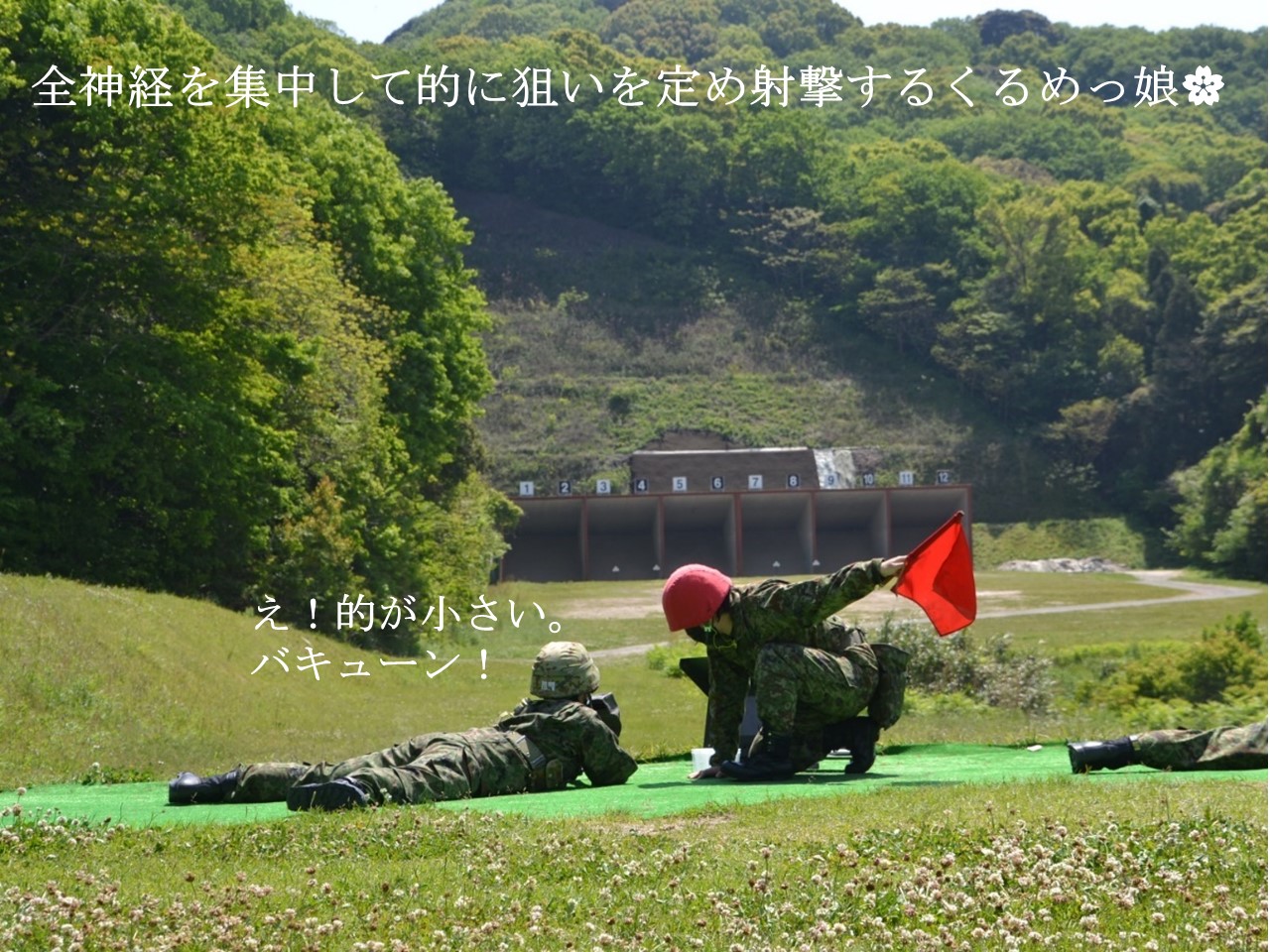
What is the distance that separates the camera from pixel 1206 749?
36.4 ft

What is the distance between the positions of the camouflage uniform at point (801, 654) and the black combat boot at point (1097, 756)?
4.30ft

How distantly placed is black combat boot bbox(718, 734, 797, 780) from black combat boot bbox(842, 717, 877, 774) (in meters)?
0.58

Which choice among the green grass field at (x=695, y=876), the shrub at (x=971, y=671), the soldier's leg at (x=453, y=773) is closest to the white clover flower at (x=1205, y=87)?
the shrub at (x=971, y=671)

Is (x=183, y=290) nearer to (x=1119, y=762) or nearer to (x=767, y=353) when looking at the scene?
(x=1119, y=762)

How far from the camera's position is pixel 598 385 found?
359ft

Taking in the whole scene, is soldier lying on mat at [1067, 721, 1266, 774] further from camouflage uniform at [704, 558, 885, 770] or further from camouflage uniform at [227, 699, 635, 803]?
camouflage uniform at [227, 699, 635, 803]

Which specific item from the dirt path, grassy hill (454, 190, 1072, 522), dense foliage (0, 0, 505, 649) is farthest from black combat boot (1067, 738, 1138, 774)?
grassy hill (454, 190, 1072, 522)

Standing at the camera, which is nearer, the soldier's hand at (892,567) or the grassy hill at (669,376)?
the soldier's hand at (892,567)

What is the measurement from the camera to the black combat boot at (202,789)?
10.8 metres

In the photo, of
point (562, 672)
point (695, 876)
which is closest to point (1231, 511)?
point (562, 672)

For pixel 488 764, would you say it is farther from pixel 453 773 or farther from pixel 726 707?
pixel 726 707

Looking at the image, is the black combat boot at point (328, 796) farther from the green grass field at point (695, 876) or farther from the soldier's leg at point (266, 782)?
the soldier's leg at point (266, 782)

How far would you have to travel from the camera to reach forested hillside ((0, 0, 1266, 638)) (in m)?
31.1

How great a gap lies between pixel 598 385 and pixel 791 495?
32.3 m
